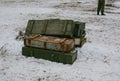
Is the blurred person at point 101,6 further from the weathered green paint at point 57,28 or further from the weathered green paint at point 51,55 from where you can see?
the weathered green paint at point 51,55

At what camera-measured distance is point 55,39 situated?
855 cm

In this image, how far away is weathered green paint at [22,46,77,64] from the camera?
8.02m

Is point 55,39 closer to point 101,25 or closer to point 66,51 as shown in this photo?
point 66,51

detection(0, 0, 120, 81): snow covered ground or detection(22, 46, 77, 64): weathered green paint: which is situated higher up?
detection(22, 46, 77, 64): weathered green paint

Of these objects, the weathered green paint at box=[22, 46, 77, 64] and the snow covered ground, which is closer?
the snow covered ground

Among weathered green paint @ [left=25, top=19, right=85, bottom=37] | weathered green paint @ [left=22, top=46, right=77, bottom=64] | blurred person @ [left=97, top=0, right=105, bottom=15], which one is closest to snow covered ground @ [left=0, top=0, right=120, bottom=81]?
weathered green paint @ [left=22, top=46, right=77, bottom=64]

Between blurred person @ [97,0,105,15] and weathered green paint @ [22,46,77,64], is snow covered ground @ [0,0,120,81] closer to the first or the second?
weathered green paint @ [22,46,77,64]

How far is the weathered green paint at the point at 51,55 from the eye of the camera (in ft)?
26.3

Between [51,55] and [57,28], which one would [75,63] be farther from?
[57,28]

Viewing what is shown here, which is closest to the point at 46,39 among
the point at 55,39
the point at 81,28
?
the point at 55,39

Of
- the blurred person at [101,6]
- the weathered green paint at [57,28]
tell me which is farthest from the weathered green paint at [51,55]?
the blurred person at [101,6]

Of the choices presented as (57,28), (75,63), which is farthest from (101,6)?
(75,63)

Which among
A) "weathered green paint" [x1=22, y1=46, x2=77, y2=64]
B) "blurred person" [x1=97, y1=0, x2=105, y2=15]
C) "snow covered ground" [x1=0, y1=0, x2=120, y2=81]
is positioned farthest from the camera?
"blurred person" [x1=97, y1=0, x2=105, y2=15]

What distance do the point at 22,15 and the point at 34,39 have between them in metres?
9.06
